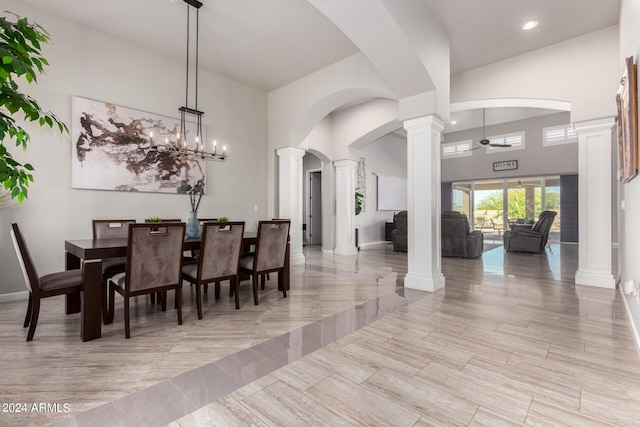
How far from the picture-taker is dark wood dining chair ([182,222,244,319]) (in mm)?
2809

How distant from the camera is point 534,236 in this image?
6.80m

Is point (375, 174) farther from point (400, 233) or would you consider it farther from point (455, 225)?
point (455, 225)

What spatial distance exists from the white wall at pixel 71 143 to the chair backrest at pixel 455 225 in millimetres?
4353

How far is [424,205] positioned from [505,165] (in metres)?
7.81

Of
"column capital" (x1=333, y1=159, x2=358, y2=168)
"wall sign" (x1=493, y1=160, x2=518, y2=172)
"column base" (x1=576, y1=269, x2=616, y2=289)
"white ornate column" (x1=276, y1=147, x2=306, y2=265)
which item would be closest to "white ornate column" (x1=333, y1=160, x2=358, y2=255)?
"column capital" (x1=333, y1=159, x2=358, y2=168)

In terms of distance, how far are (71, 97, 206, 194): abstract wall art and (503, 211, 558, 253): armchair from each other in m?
7.10

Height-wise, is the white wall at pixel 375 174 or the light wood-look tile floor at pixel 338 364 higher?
the white wall at pixel 375 174

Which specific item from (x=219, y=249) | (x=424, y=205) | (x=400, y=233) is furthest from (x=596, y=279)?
(x=219, y=249)

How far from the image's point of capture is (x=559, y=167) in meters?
8.88

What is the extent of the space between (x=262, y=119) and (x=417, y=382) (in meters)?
5.31

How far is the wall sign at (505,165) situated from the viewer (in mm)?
9672

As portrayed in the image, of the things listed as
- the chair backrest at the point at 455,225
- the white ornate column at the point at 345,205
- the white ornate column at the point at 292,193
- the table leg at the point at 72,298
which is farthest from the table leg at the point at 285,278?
the chair backrest at the point at 455,225

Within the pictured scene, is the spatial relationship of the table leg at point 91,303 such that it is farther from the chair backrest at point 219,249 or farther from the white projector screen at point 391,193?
the white projector screen at point 391,193

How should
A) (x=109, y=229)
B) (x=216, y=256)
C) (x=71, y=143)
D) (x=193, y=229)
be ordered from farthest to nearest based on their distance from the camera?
(x=71, y=143) → (x=109, y=229) → (x=193, y=229) → (x=216, y=256)
